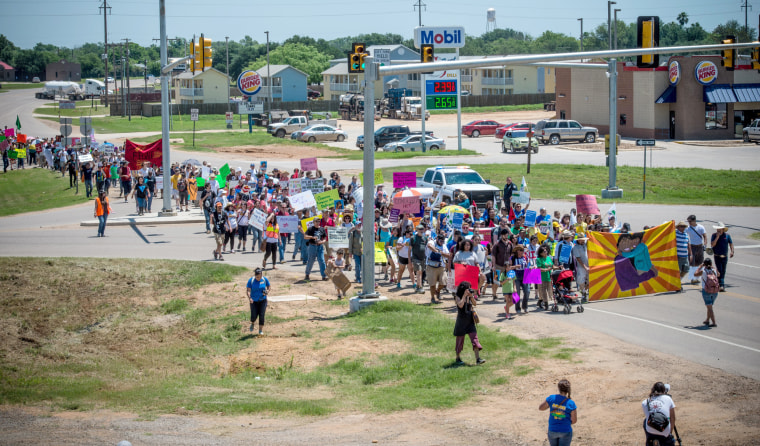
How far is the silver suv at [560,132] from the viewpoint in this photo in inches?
2355

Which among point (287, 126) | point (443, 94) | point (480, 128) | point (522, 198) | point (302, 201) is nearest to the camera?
point (302, 201)

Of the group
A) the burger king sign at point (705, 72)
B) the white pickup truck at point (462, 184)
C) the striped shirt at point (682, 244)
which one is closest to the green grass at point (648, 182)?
the white pickup truck at point (462, 184)

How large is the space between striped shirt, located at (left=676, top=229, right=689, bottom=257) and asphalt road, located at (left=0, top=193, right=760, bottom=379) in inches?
32.1

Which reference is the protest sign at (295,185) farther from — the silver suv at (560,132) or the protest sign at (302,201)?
the silver suv at (560,132)

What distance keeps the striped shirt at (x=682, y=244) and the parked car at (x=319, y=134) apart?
47829 millimetres

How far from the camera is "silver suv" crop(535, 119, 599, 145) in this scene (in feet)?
196

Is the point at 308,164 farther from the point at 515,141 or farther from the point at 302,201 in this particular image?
the point at 515,141

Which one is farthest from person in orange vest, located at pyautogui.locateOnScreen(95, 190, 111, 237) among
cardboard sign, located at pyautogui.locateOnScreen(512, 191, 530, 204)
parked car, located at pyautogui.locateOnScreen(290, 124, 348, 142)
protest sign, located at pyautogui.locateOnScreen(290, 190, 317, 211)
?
parked car, located at pyautogui.locateOnScreen(290, 124, 348, 142)

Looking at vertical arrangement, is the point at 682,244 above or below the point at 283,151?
below

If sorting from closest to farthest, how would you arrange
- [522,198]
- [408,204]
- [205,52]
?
[408,204]
[522,198]
[205,52]

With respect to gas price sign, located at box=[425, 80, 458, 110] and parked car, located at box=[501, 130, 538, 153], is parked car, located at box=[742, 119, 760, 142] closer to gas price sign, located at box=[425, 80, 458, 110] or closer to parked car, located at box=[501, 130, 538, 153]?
parked car, located at box=[501, 130, 538, 153]

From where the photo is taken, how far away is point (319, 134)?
64500 millimetres

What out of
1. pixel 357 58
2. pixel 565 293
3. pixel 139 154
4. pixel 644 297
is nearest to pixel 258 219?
pixel 357 58

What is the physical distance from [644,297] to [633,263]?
818 millimetres
